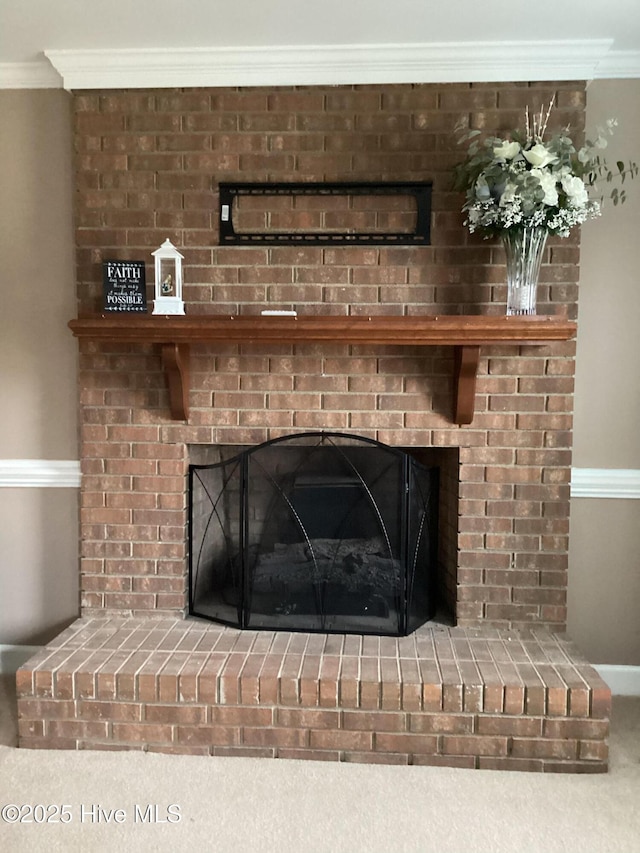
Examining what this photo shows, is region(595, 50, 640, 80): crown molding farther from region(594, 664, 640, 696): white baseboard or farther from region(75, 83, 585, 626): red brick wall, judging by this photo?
region(594, 664, 640, 696): white baseboard

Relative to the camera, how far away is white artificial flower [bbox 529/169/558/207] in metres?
2.23

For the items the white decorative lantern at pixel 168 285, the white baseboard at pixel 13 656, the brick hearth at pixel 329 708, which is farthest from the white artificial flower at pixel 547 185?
the white baseboard at pixel 13 656

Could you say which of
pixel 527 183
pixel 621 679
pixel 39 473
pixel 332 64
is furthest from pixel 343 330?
pixel 621 679

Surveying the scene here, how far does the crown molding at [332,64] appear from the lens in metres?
2.45

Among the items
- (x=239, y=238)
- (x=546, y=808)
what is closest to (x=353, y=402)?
(x=239, y=238)

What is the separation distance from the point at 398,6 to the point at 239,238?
2.94ft

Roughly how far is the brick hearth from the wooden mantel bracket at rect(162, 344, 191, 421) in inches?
34.0

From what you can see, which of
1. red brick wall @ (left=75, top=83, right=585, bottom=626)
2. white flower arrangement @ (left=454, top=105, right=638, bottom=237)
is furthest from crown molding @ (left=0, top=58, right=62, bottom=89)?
white flower arrangement @ (left=454, top=105, right=638, bottom=237)

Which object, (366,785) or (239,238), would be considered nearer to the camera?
(366,785)

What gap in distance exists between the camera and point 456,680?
7.29 ft

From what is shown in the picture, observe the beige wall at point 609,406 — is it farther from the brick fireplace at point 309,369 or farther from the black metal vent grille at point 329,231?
the black metal vent grille at point 329,231

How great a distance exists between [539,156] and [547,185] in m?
0.10

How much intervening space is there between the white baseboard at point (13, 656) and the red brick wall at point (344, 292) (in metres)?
0.93

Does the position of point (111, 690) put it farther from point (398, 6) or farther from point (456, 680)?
point (398, 6)
